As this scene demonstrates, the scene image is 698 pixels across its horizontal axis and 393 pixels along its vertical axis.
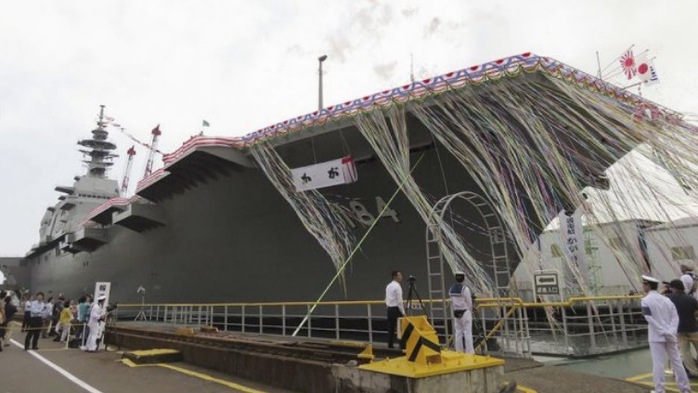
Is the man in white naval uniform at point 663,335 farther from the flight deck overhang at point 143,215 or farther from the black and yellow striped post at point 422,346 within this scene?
the flight deck overhang at point 143,215

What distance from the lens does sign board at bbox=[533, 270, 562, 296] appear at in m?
8.39

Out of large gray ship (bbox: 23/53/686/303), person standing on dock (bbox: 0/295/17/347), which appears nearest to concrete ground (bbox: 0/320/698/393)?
large gray ship (bbox: 23/53/686/303)

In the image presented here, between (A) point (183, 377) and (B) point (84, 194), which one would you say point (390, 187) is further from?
(B) point (84, 194)

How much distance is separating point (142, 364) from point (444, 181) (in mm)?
8070

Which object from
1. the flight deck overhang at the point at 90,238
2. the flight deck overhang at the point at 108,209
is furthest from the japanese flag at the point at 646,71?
the flight deck overhang at the point at 90,238

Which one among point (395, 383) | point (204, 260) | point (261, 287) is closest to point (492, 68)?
point (395, 383)

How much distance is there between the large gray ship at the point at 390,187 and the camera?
29.9 feet

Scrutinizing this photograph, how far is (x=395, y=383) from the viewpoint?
4.61 m

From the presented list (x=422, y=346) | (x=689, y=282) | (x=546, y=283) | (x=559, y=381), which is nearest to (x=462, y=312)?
(x=559, y=381)

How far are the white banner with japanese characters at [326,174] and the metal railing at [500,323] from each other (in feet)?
10.7

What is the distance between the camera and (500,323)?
7688 millimetres

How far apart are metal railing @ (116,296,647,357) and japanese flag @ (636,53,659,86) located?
5035mm

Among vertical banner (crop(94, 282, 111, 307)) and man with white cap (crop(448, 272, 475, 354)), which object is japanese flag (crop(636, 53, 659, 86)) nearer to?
man with white cap (crop(448, 272, 475, 354))

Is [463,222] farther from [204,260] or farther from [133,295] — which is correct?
[133,295]
